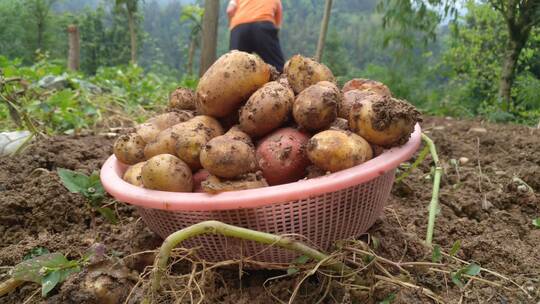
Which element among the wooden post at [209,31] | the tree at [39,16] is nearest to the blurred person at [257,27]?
the wooden post at [209,31]

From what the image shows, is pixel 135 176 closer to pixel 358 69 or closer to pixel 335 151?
pixel 335 151

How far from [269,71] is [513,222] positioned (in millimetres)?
1126

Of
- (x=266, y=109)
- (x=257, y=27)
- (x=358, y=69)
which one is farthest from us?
(x=358, y=69)

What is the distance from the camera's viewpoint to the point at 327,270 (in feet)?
3.84

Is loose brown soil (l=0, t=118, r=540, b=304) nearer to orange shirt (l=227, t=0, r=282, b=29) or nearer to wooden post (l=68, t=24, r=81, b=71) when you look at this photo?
orange shirt (l=227, t=0, r=282, b=29)

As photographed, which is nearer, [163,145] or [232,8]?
[163,145]

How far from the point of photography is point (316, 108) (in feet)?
4.03

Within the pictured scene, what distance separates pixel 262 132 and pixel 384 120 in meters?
0.34

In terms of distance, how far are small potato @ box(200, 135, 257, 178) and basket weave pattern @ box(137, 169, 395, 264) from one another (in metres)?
0.10

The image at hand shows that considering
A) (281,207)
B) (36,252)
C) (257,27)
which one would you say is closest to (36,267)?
(36,252)

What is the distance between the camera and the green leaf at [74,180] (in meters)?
1.57

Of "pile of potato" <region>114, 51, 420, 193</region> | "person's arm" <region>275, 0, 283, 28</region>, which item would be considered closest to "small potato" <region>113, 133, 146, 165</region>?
"pile of potato" <region>114, 51, 420, 193</region>

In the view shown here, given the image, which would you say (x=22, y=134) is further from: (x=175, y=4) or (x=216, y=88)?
(x=175, y=4)

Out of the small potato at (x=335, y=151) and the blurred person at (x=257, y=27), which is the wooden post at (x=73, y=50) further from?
the small potato at (x=335, y=151)
